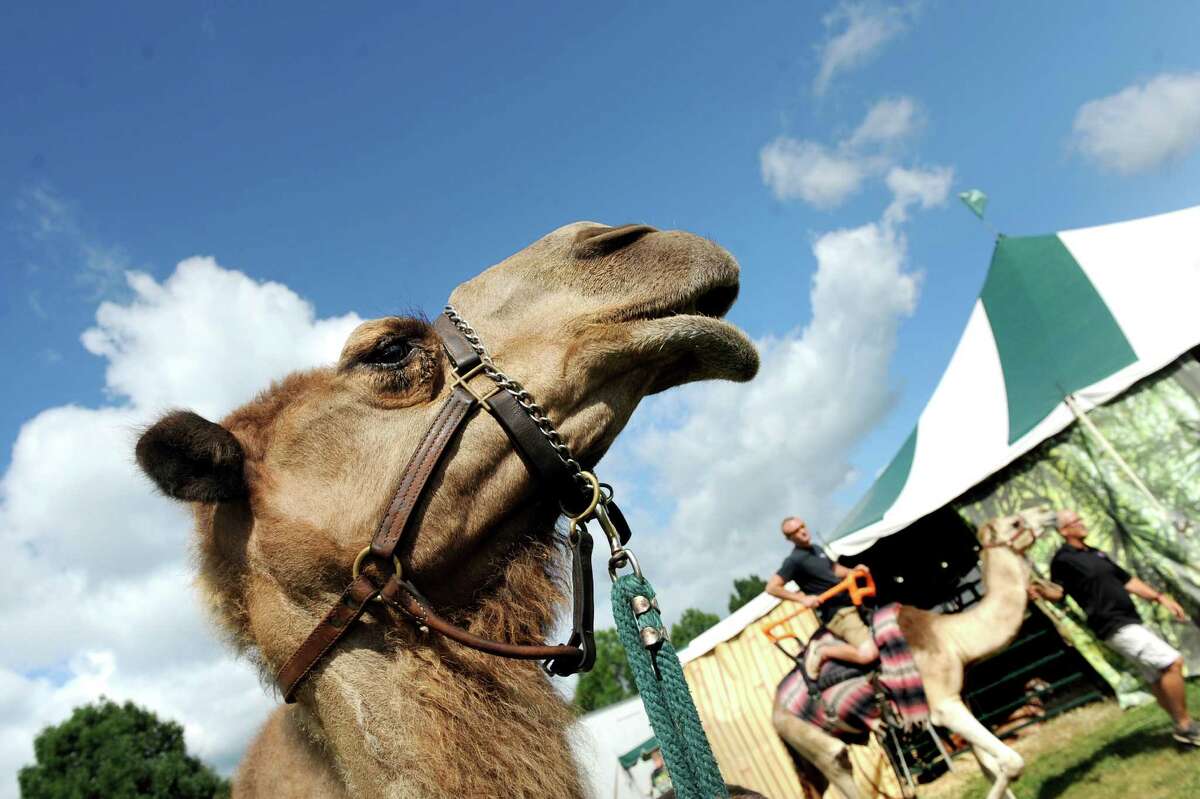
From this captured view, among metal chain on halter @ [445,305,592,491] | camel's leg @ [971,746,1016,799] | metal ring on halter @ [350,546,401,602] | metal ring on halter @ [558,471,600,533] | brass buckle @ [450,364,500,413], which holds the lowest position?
camel's leg @ [971,746,1016,799]

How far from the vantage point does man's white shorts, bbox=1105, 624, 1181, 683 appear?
21.1ft

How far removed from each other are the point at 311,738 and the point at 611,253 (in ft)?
5.17

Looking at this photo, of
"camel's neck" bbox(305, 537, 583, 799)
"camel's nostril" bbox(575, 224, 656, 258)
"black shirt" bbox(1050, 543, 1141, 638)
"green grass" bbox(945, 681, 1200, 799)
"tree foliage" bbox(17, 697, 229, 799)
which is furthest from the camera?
"tree foliage" bbox(17, 697, 229, 799)

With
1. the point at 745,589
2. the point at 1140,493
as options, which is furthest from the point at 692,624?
the point at 1140,493

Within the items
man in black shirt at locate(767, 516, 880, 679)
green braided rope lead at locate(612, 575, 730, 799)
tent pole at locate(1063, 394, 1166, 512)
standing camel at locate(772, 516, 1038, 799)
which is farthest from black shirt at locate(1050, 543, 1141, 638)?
green braided rope lead at locate(612, 575, 730, 799)

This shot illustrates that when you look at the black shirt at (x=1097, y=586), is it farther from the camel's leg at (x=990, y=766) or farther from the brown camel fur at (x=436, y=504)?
the brown camel fur at (x=436, y=504)

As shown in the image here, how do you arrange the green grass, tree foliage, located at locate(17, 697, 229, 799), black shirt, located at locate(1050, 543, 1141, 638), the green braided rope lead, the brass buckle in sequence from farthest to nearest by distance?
tree foliage, located at locate(17, 697, 229, 799), black shirt, located at locate(1050, 543, 1141, 638), the green grass, the brass buckle, the green braided rope lead

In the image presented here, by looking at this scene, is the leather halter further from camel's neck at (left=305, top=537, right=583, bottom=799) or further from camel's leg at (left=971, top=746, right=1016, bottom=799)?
camel's leg at (left=971, top=746, right=1016, bottom=799)

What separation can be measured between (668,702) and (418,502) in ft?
2.56

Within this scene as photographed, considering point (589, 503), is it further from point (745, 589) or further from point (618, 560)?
point (745, 589)

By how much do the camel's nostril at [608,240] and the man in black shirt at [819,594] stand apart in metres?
5.88

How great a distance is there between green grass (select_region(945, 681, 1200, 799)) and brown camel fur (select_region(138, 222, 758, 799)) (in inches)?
236

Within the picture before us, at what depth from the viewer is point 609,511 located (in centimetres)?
198

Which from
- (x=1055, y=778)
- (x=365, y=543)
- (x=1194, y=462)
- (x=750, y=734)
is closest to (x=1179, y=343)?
(x=1194, y=462)
